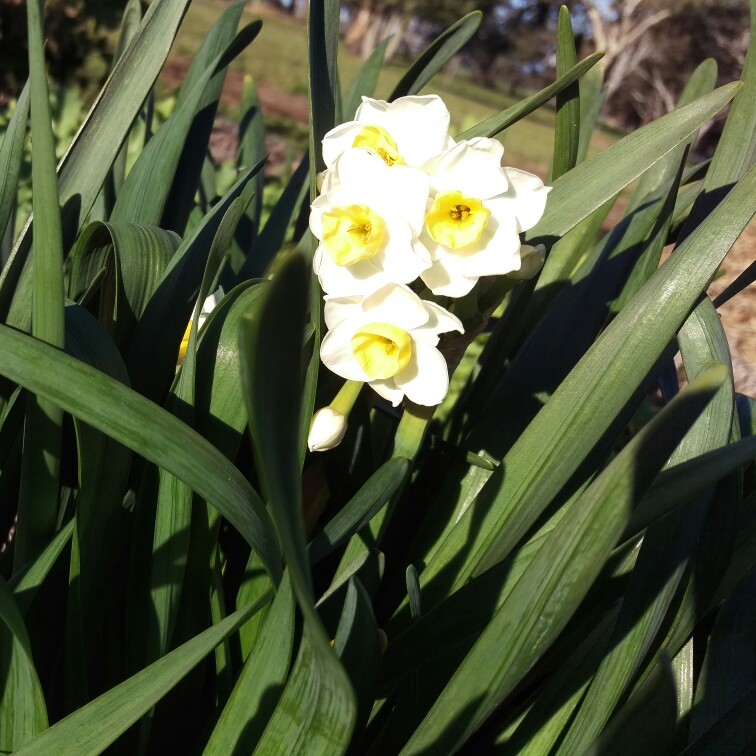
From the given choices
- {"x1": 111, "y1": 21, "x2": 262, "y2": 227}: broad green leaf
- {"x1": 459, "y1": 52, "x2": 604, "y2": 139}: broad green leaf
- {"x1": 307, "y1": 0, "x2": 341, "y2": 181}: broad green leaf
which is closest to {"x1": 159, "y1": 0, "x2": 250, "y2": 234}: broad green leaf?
{"x1": 111, "y1": 21, "x2": 262, "y2": 227}: broad green leaf

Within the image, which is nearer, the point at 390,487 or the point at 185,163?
the point at 390,487

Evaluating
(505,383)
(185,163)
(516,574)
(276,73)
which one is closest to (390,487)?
(516,574)

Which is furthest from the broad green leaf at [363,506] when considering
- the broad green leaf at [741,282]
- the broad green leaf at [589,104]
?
the broad green leaf at [589,104]

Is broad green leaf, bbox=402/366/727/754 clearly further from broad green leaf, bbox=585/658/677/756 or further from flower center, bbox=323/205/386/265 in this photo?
flower center, bbox=323/205/386/265

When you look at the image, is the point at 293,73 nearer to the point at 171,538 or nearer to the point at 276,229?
the point at 276,229

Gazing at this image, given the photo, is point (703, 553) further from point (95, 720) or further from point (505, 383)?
point (95, 720)

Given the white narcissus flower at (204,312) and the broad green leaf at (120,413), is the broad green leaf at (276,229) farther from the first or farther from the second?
the broad green leaf at (120,413)
